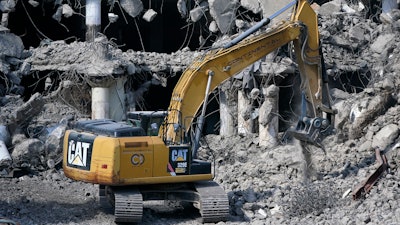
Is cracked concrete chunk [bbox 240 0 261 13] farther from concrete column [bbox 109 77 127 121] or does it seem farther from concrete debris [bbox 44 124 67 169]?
concrete debris [bbox 44 124 67 169]

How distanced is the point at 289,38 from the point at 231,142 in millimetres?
4309

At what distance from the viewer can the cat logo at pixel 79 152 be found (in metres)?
13.1

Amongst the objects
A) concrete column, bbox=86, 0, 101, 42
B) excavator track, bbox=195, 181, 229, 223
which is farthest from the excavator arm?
concrete column, bbox=86, 0, 101, 42

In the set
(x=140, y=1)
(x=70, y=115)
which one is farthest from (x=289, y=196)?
(x=140, y=1)

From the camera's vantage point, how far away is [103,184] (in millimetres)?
13086

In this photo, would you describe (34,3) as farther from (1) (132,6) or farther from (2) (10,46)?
(1) (132,6)

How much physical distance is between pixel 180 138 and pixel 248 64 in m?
1.73

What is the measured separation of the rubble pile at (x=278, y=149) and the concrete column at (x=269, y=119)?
220 mm

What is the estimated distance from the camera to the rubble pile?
13.6 meters

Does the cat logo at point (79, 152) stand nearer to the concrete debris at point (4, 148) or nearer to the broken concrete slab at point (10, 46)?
the concrete debris at point (4, 148)

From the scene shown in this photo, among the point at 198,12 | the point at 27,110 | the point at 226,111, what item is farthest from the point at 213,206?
the point at 198,12

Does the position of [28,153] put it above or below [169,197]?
above

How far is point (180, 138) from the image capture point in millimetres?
13500

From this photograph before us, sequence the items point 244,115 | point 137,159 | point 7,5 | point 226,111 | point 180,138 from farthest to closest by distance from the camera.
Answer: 1. point 7,5
2. point 226,111
3. point 244,115
4. point 180,138
5. point 137,159
